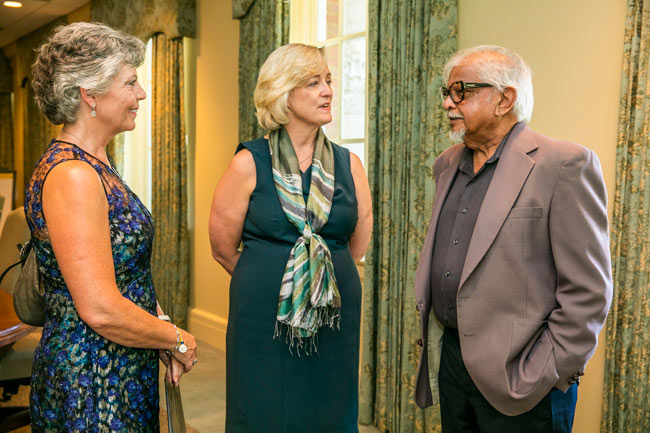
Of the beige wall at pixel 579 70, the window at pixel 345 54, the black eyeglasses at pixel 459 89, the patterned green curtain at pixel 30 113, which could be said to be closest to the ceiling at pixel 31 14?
the patterned green curtain at pixel 30 113

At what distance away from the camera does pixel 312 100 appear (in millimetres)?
1997

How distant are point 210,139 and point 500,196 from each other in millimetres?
4031

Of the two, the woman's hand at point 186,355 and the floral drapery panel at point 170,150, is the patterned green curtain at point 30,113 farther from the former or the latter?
the woman's hand at point 186,355

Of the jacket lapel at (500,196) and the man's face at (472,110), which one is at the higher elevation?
the man's face at (472,110)

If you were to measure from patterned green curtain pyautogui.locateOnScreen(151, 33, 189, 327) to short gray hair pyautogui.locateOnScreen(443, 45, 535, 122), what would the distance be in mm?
4128

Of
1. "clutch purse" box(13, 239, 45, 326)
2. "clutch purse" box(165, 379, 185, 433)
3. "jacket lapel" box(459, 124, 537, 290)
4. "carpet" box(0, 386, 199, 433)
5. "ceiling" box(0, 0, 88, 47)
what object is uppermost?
"ceiling" box(0, 0, 88, 47)

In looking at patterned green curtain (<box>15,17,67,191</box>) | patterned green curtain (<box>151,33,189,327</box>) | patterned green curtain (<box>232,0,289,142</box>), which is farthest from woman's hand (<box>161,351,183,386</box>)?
patterned green curtain (<box>15,17,67,191</box>)

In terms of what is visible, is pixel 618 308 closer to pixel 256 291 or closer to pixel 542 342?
pixel 542 342

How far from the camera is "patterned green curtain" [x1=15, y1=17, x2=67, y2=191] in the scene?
8.17 metres

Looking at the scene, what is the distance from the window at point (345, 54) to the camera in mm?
3799

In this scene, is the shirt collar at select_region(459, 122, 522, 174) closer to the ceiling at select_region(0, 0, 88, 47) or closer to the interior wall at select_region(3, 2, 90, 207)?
the ceiling at select_region(0, 0, 88, 47)

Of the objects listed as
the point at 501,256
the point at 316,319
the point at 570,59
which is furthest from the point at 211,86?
the point at 501,256

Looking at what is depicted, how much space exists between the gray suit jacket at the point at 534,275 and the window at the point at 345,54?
219cm

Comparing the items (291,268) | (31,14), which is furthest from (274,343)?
(31,14)
